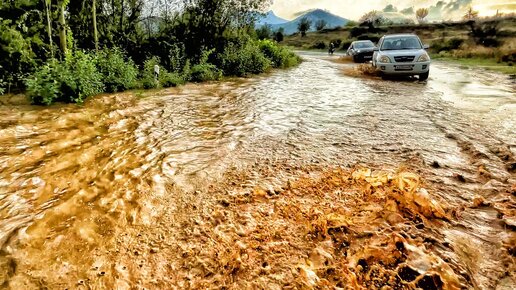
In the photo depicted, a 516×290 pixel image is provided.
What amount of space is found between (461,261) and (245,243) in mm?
1702

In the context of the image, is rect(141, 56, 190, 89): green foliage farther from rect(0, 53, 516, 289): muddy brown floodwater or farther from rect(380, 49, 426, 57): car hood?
rect(380, 49, 426, 57): car hood

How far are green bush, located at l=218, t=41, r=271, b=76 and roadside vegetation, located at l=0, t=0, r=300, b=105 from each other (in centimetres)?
5

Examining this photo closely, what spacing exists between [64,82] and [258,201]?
6.85 meters

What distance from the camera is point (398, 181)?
361cm

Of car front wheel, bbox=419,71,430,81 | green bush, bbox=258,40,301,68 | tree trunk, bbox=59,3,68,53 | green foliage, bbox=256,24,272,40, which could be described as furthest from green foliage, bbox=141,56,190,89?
green foliage, bbox=256,24,272,40

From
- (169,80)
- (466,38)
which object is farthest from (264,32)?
(169,80)

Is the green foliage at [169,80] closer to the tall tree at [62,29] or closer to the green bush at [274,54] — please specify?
the tall tree at [62,29]

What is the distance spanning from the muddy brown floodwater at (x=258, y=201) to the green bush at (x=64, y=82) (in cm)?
87

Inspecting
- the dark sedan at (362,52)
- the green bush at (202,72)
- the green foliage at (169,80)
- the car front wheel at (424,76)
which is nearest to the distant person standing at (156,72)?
the green foliage at (169,80)

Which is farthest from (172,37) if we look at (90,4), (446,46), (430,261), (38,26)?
(446,46)

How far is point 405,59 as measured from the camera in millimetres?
11711

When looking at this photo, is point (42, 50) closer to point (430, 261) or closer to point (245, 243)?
point (245, 243)

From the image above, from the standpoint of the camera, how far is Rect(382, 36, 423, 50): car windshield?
12678 mm

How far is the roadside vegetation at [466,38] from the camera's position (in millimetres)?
19355
